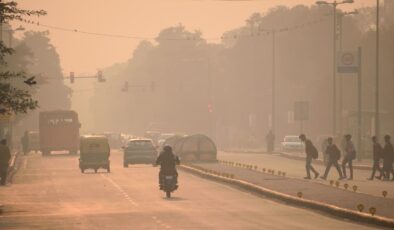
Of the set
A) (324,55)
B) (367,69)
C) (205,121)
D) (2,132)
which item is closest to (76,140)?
(2,132)

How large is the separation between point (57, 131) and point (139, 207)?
201 ft

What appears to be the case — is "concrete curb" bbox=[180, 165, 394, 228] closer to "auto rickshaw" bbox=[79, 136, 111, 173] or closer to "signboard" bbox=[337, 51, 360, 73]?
"auto rickshaw" bbox=[79, 136, 111, 173]

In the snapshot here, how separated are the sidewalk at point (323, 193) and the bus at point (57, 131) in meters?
44.5

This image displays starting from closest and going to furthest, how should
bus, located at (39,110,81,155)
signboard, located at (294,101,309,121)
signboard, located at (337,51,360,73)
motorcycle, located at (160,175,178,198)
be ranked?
motorcycle, located at (160,175,178,198), signboard, located at (337,51,360,73), signboard, located at (294,101,309,121), bus, located at (39,110,81,155)

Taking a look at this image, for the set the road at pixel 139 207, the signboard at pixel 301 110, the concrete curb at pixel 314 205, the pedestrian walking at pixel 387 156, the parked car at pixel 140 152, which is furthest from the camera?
the signboard at pixel 301 110

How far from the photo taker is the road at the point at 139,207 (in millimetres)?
28672

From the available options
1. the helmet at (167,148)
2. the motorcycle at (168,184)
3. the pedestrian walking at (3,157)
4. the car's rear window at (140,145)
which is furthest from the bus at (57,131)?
the motorcycle at (168,184)

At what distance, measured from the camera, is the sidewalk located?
31.7 metres

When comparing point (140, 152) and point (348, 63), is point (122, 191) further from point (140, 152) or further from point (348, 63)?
point (348, 63)

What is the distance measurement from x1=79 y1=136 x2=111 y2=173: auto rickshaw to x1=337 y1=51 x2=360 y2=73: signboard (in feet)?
53.8

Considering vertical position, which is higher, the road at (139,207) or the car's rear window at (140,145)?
the car's rear window at (140,145)

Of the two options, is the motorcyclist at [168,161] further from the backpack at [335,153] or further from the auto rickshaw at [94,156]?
the auto rickshaw at [94,156]

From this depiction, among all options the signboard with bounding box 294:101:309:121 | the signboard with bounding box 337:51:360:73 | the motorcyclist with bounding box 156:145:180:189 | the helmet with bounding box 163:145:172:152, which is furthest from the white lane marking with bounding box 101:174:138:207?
the signboard with bounding box 294:101:309:121

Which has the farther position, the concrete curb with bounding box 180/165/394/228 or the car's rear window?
the car's rear window
